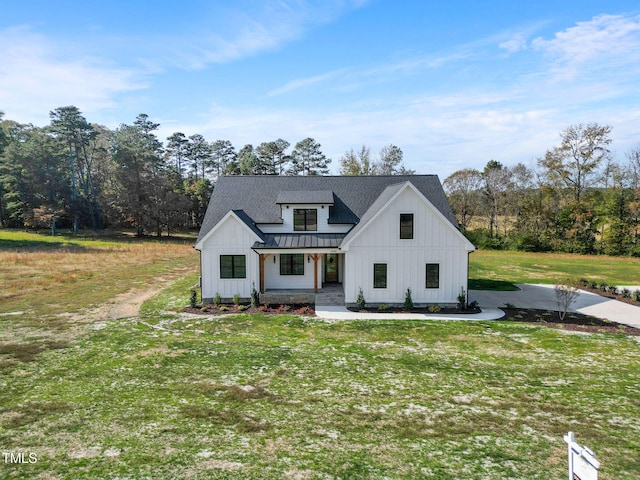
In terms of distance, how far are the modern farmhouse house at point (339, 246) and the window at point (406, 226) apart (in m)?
0.04

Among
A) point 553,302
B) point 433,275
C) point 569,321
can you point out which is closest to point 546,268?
point 553,302

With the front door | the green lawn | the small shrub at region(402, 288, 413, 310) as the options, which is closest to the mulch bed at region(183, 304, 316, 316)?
the green lawn

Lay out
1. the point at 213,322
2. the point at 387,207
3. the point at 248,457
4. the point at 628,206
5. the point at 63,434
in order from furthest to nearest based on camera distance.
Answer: the point at 628,206 → the point at 387,207 → the point at 213,322 → the point at 63,434 → the point at 248,457

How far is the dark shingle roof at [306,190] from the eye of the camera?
2008cm

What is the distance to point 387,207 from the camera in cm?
1717

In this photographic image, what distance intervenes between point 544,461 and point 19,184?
62684 millimetres

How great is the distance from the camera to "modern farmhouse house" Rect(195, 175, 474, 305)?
17297 mm

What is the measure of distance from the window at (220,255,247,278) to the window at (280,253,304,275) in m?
2.07

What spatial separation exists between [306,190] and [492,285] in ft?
41.4

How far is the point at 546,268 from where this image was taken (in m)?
30.6

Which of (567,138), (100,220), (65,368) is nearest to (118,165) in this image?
(100,220)

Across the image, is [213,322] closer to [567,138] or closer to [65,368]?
[65,368]

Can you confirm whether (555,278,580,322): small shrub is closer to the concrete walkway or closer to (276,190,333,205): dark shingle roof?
the concrete walkway

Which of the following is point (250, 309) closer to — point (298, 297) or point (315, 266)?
point (298, 297)
